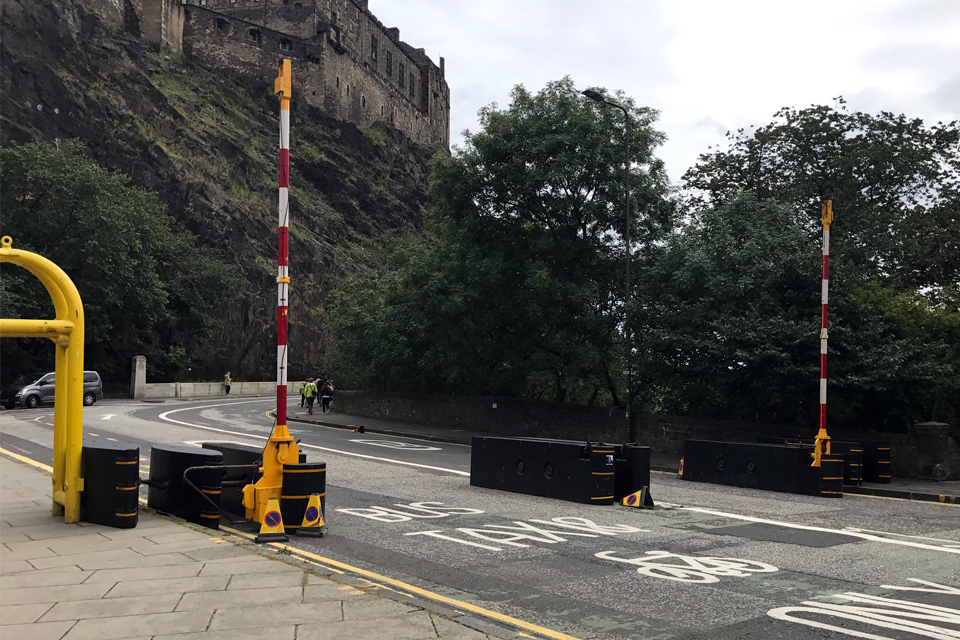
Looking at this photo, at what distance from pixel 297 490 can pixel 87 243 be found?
1683 inches

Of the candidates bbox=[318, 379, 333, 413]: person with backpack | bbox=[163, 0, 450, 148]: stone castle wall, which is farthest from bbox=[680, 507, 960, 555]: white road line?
bbox=[163, 0, 450, 148]: stone castle wall

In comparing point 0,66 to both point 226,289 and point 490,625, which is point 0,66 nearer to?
point 226,289

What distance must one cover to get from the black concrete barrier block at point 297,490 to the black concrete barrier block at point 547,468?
5.11 metres

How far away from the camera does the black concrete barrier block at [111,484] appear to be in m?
9.69

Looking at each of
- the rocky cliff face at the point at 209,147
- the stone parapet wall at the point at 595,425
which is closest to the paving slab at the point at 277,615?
the stone parapet wall at the point at 595,425

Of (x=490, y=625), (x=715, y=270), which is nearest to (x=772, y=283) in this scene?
(x=715, y=270)

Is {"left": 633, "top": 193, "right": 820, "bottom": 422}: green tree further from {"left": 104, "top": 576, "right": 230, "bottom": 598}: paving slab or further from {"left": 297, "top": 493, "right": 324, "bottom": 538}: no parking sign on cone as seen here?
{"left": 104, "top": 576, "right": 230, "bottom": 598}: paving slab

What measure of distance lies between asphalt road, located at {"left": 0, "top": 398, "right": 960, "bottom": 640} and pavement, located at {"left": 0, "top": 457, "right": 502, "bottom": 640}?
1.04 metres

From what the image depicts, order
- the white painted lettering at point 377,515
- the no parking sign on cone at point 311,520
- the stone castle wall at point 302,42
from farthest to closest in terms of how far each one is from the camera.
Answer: the stone castle wall at point 302,42 < the white painted lettering at point 377,515 < the no parking sign on cone at point 311,520

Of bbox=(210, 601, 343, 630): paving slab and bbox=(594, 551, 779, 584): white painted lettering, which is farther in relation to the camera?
bbox=(594, 551, 779, 584): white painted lettering

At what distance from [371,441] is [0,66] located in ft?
158

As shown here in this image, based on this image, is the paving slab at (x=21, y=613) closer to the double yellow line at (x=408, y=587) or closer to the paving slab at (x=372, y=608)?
the paving slab at (x=372, y=608)

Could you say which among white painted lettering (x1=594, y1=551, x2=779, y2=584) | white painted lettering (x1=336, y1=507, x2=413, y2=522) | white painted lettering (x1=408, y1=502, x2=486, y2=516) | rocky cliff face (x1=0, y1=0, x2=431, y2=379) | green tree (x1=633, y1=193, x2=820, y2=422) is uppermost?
rocky cliff face (x1=0, y1=0, x2=431, y2=379)

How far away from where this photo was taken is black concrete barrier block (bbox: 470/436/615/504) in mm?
13688
